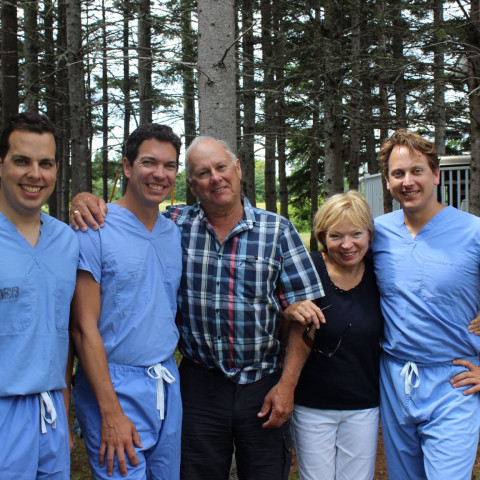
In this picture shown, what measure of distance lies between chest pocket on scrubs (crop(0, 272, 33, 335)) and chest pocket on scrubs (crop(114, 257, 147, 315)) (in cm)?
40

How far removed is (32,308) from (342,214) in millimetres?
1611

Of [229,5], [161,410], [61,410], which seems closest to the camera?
[61,410]

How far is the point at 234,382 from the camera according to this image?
265cm

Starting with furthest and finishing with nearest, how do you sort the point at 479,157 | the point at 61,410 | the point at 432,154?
Result: the point at 479,157, the point at 432,154, the point at 61,410

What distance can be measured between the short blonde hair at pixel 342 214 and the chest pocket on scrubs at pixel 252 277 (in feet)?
1.36

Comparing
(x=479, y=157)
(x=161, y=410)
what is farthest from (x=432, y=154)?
(x=479, y=157)

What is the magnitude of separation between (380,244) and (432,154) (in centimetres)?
56

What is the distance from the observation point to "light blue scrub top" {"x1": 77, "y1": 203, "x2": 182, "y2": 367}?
236cm

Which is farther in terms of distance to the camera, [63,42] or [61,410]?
[63,42]

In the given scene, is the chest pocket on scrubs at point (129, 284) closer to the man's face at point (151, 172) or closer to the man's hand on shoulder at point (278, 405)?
Answer: the man's face at point (151, 172)

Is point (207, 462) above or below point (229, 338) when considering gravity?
below

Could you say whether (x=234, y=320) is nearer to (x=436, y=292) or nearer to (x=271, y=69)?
(x=436, y=292)

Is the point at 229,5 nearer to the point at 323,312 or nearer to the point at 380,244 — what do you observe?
the point at 380,244

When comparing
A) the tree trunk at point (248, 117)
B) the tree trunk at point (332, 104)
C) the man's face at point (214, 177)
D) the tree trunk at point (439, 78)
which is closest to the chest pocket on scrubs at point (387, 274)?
the man's face at point (214, 177)
